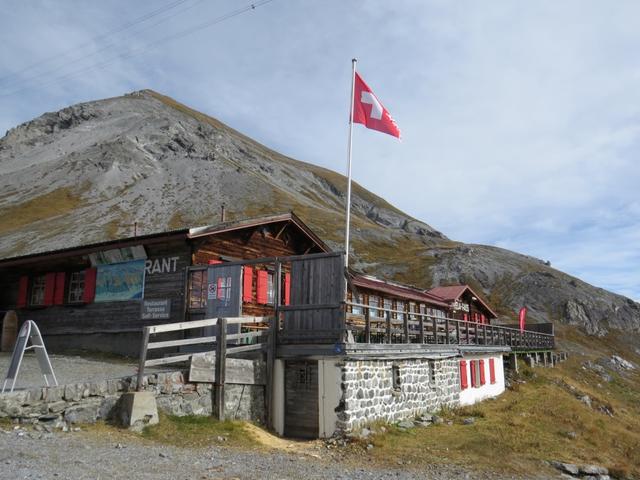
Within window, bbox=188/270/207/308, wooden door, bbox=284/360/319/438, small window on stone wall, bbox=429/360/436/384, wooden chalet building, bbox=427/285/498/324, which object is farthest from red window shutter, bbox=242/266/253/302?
wooden chalet building, bbox=427/285/498/324

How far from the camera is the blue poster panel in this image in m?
19.0

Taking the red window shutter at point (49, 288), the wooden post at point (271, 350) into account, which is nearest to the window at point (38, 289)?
the red window shutter at point (49, 288)

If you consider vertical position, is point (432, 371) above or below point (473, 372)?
above

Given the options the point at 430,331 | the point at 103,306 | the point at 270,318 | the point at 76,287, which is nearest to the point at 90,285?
the point at 103,306

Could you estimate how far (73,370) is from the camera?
14516 millimetres

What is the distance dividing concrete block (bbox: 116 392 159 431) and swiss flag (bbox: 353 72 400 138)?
12.6m

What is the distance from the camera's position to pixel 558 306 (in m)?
61.8

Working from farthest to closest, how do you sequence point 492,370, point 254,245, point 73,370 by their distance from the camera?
point 492,370 < point 254,245 < point 73,370

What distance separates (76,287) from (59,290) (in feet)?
2.26

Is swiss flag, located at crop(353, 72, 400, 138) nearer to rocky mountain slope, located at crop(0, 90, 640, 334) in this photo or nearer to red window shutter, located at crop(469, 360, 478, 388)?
red window shutter, located at crop(469, 360, 478, 388)

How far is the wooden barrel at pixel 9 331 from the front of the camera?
71.4 ft

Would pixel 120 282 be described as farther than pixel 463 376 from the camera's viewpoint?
No

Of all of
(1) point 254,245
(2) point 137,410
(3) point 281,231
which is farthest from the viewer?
(3) point 281,231

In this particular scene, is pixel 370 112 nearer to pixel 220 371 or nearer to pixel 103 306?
pixel 220 371
